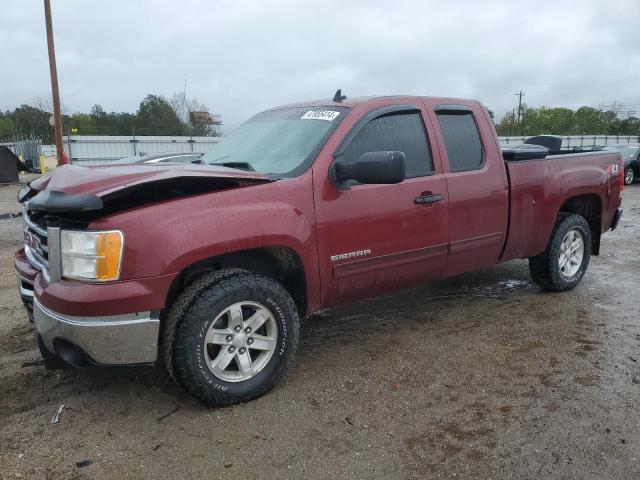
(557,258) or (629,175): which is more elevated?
(629,175)

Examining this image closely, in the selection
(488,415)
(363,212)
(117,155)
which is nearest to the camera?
(488,415)

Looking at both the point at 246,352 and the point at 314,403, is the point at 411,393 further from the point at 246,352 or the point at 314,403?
the point at 246,352

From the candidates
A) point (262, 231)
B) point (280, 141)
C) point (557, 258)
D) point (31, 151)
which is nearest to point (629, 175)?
point (557, 258)

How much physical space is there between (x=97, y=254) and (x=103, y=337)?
423 mm

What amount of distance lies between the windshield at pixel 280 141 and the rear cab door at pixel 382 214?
0.15 m

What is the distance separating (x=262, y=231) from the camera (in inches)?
121

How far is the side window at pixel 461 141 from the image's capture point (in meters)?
4.20

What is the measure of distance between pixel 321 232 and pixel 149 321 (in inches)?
45.9

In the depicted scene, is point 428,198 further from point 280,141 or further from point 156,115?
point 156,115

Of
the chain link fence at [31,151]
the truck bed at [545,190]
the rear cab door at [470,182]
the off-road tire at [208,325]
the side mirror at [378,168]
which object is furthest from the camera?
the chain link fence at [31,151]

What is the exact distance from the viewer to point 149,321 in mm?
2773

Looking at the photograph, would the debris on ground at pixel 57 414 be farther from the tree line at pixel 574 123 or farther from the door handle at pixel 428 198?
the tree line at pixel 574 123

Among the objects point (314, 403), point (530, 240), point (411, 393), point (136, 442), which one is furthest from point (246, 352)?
point (530, 240)

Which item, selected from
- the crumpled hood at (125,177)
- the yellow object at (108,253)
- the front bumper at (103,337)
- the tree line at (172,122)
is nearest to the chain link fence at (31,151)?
the tree line at (172,122)
